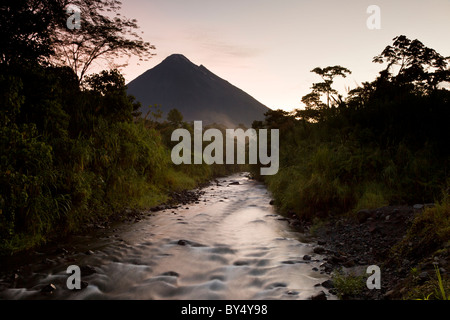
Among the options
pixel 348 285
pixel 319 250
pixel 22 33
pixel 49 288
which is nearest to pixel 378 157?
pixel 319 250

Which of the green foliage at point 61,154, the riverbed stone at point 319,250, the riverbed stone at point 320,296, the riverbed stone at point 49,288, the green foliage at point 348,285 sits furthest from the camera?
the riverbed stone at point 319,250

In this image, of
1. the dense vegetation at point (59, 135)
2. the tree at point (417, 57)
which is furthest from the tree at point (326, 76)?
the dense vegetation at point (59, 135)

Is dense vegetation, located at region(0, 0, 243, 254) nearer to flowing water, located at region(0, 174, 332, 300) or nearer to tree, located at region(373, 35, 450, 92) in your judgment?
flowing water, located at region(0, 174, 332, 300)

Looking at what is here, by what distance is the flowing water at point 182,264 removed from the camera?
389 cm

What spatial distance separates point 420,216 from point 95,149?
23.7 ft

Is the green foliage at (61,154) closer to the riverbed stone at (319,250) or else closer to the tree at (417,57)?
the riverbed stone at (319,250)

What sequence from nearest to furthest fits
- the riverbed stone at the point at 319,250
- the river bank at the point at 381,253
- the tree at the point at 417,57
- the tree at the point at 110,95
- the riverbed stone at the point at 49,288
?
the river bank at the point at 381,253, the riverbed stone at the point at 49,288, the riverbed stone at the point at 319,250, the tree at the point at 110,95, the tree at the point at 417,57

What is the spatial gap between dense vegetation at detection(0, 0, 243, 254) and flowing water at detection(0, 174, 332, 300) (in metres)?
0.74

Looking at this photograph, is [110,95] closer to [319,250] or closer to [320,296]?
[319,250]

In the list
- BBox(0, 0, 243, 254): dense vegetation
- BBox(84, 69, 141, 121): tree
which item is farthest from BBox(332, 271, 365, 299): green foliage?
BBox(84, 69, 141, 121): tree

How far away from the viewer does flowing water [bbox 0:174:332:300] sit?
389 cm

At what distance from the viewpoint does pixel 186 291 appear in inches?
156

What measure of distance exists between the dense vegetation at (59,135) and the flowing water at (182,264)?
0.74 metres
